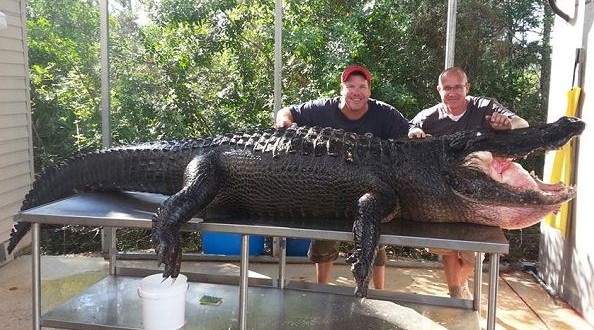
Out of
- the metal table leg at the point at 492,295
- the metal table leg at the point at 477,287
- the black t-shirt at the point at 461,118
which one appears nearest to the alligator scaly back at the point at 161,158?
the metal table leg at the point at 492,295

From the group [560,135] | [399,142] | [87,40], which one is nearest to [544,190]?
[560,135]

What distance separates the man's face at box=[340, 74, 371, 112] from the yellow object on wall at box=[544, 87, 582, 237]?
1.60 meters

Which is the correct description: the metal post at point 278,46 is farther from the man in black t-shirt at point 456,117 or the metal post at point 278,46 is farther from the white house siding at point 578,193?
the white house siding at point 578,193

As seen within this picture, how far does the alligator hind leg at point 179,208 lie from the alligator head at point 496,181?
1.02 m

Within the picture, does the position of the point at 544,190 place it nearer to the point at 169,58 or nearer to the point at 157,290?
the point at 157,290

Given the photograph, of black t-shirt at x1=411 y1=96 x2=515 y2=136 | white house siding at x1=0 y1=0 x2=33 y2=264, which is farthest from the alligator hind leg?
white house siding at x1=0 y1=0 x2=33 y2=264

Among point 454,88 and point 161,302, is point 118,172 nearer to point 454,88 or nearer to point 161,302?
point 161,302

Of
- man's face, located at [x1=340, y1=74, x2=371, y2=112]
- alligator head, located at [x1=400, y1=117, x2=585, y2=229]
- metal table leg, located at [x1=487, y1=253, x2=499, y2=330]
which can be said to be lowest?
metal table leg, located at [x1=487, y1=253, x2=499, y2=330]

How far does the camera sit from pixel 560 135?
2.22 m

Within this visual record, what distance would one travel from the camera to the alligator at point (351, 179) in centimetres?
228

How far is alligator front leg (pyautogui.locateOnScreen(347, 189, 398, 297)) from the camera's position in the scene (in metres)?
2.14

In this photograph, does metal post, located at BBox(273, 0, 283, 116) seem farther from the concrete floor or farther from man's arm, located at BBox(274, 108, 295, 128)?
the concrete floor

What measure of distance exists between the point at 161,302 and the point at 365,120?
66.8 inches

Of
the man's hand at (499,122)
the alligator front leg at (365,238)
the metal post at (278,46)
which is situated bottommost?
the alligator front leg at (365,238)
